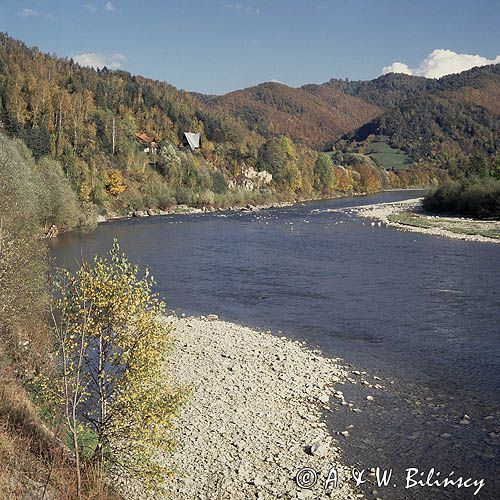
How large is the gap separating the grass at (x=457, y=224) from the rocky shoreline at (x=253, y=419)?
31.5 m

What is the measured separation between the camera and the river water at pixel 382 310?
11344 mm

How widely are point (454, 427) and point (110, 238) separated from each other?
36.7 m

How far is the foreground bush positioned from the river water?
15.8 meters

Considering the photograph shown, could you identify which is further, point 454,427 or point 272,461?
point 454,427

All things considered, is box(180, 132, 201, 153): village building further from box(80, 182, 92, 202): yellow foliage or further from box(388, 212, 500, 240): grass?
box(388, 212, 500, 240): grass

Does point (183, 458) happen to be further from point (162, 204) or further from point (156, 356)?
point (162, 204)

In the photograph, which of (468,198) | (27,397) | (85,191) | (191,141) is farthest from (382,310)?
(191,141)

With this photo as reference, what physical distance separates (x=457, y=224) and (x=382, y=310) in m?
33.4

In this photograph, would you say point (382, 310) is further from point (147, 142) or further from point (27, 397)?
point (147, 142)

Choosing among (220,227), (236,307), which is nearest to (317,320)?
(236,307)

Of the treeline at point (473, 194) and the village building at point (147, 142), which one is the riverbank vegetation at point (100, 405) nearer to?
the treeline at point (473, 194)

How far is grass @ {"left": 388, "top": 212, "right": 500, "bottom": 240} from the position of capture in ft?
146

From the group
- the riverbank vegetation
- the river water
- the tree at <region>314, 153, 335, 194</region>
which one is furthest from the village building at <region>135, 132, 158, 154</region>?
the riverbank vegetation

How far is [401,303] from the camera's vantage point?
23000mm
